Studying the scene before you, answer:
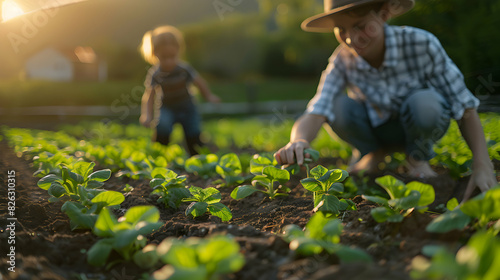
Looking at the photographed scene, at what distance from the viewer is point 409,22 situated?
3.20m

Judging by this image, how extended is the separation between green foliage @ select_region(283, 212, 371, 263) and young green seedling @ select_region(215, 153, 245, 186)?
986mm

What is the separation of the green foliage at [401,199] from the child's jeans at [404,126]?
103 cm

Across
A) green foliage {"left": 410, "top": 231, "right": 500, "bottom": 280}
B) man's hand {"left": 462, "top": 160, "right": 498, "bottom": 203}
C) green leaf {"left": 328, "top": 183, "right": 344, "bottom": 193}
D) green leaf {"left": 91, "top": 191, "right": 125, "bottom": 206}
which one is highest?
green foliage {"left": 410, "top": 231, "right": 500, "bottom": 280}

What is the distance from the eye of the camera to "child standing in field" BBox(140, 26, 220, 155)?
14.0 ft

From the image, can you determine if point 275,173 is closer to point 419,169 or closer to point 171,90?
point 419,169

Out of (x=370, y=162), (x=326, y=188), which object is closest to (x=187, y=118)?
(x=370, y=162)

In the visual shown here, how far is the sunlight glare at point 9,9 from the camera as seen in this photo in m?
2.08

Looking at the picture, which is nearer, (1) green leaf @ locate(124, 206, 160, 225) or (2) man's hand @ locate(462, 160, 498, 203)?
(1) green leaf @ locate(124, 206, 160, 225)

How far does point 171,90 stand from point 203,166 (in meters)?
2.36

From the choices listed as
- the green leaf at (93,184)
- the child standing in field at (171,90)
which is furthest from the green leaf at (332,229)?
the child standing in field at (171,90)

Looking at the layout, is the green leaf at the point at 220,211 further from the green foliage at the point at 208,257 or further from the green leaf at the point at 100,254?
the green foliage at the point at 208,257

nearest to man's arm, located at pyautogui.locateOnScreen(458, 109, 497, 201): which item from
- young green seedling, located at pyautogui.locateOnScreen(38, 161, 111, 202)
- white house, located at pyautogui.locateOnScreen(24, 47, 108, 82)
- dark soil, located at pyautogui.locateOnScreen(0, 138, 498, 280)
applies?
dark soil, located at pyautogui.locateOnScreen(0, 138, 498, 280)

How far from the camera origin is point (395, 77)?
7.76 ft

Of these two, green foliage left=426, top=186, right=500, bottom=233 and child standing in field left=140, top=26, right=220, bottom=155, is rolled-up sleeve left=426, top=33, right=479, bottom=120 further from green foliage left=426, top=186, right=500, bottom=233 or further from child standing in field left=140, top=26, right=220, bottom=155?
child standing in field left=140, top=26, right=220, bottom=155
